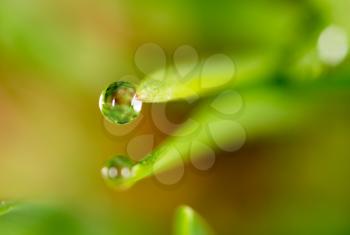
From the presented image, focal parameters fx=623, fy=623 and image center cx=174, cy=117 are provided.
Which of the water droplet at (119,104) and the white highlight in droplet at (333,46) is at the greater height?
the white highlight in droplet at (333,46)

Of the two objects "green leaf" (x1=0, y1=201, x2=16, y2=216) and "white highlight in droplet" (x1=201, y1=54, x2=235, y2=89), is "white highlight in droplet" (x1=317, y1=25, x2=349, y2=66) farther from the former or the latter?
"green leaf" (x1=0, y1=201, x2=16, y2=216)

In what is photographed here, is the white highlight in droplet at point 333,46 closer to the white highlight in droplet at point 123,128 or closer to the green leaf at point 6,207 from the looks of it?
the white highlight in droplet at point 123,128

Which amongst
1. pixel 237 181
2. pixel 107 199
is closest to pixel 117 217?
pixel 107 199

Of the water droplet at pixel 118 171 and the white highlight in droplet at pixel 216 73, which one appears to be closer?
the water droplet at pixel 118 171

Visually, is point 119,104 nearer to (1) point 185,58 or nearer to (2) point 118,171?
(2) point 118,171

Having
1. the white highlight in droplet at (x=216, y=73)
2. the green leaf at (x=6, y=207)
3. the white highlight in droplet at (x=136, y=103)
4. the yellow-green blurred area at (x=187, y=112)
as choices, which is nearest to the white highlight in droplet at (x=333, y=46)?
the yellow-green blurred area at (x=187, y=112)

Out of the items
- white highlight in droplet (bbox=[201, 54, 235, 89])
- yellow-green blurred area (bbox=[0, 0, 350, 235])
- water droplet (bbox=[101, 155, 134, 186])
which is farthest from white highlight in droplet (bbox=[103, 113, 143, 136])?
water droplet (bbox=[101, 155, 134, 186])
